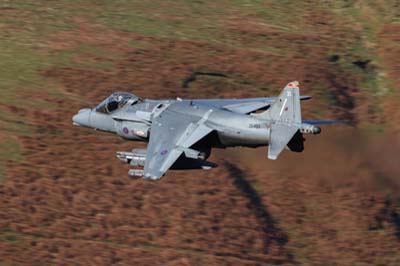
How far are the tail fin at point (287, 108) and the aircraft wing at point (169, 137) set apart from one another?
3.18 metres

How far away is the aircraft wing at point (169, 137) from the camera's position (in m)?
46.3

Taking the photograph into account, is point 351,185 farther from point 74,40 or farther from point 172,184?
point 74,40

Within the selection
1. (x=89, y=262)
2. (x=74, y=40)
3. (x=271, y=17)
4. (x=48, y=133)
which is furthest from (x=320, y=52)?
(x=89, y=262)

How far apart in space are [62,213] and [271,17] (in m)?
31.4

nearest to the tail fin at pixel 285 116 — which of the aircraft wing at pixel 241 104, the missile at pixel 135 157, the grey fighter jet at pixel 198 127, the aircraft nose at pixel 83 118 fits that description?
the grey fighter jet at pixel 198 127

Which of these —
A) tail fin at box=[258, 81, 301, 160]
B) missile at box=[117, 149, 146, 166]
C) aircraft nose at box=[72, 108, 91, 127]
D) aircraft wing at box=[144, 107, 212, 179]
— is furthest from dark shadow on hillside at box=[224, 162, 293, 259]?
missile at box=[117, 149, 146, 166]

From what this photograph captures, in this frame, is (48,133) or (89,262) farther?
(48,133)

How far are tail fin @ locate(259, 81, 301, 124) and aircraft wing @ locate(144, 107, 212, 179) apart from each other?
125 inches

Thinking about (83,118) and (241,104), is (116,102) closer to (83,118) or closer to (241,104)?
(83,118)

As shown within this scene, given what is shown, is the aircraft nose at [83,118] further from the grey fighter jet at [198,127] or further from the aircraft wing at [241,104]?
the aircraft wing at [241,104]

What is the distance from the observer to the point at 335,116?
225 ft

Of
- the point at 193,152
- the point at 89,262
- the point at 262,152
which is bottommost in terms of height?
the point at 89,262

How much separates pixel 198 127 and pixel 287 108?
4.41m

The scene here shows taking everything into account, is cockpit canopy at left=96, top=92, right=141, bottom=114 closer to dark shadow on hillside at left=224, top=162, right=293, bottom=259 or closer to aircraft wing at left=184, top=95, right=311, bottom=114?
aircraft wing at left=184, top=95, right=311, bottom=114
